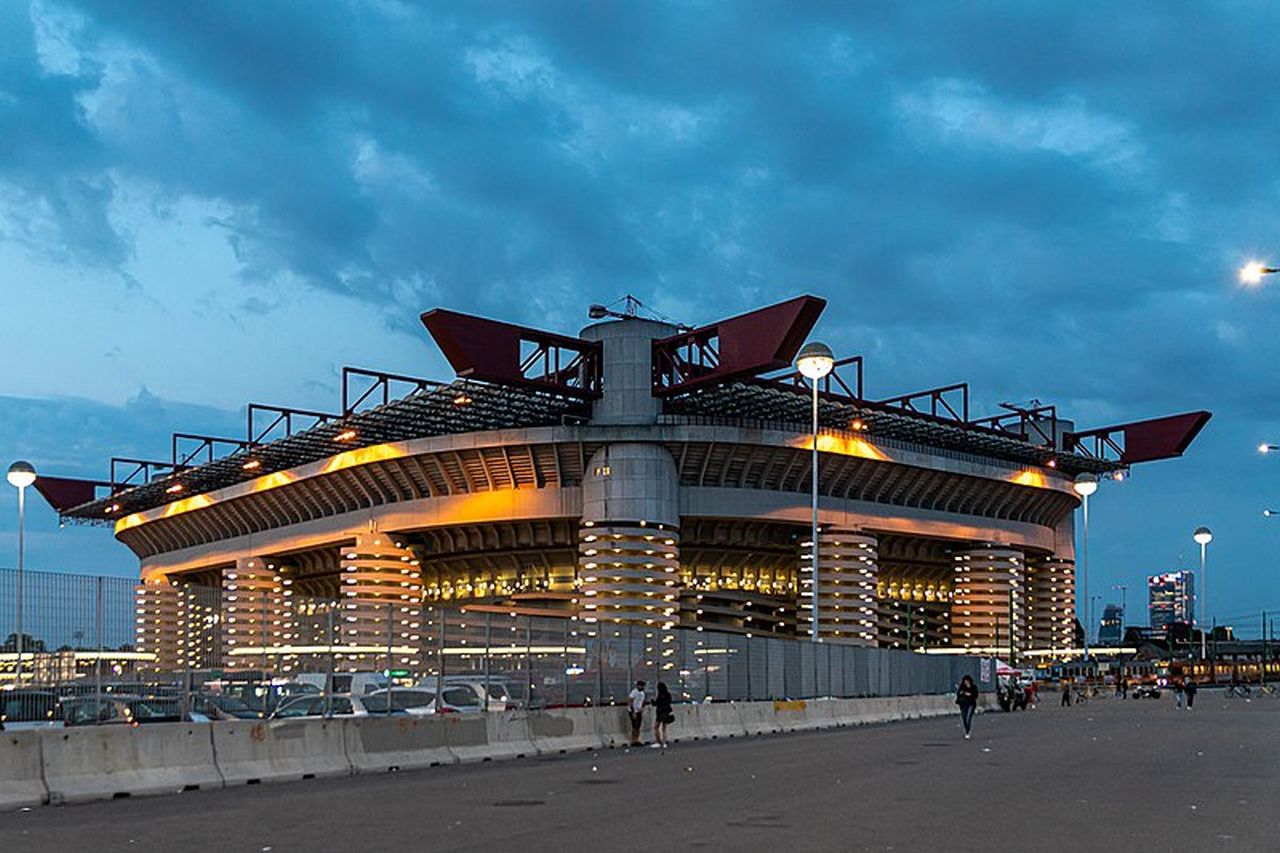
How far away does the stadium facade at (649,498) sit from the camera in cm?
7256

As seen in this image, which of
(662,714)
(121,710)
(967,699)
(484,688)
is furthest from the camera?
(967,699)

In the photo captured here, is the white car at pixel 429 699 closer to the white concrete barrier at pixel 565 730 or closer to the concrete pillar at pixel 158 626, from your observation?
the white concrete barrier at pixel 565 730

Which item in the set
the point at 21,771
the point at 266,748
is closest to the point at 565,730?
the point at 266,748

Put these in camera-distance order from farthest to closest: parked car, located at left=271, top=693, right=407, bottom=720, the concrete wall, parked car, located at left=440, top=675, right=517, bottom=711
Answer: parked car, located at left=440, top=675, right=517, bottom=711, parked car, located at left=271, top=693, right=407, bottom=720, the concrete wall

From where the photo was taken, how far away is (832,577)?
271 feet

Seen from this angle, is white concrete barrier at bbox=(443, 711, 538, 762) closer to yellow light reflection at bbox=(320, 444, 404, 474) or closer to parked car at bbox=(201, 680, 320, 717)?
parked car at bbox=(201, 680, 320, 717)

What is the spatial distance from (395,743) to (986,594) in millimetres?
74828

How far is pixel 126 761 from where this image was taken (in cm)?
2033

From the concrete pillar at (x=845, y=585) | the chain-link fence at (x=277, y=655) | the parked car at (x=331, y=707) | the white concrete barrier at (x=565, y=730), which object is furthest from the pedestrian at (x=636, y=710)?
the concrete pillar at (x=845, y=585)

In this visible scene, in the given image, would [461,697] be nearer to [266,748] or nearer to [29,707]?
[266,748]

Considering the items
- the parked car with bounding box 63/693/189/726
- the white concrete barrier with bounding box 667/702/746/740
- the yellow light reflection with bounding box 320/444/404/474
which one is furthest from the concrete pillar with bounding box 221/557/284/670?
the yellow light reflection with bounding box 320/444/404/474

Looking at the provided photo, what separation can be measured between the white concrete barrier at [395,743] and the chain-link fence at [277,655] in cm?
48

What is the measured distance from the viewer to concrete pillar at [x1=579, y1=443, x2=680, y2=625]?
73.1 m

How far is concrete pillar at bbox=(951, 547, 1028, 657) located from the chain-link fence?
60.3 meters
